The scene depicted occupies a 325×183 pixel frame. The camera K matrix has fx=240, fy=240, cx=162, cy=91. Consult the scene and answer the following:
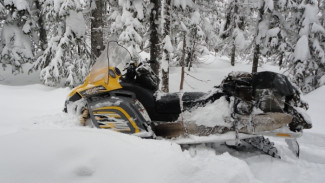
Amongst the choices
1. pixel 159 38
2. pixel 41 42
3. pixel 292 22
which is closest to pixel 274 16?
pixel 292 22

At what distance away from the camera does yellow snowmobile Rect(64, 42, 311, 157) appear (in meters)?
3.47

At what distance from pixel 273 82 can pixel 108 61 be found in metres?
2.51

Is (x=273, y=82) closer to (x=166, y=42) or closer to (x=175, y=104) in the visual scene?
(x=175, y=104)

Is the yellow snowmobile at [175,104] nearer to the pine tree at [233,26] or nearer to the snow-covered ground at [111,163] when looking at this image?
the snow-covered ground at [111,163]

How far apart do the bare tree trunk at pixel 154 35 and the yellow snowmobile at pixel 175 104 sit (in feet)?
16.0

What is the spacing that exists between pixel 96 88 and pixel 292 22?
13.2m

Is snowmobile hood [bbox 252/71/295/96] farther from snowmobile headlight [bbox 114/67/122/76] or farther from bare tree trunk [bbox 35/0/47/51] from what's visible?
bare tree trunk [bbox 35/0/47/51]

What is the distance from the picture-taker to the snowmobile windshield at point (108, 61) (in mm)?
3869

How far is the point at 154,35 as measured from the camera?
910 centimetres

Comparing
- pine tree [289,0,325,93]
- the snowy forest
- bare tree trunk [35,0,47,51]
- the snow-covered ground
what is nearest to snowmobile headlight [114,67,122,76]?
the snow-covered ground

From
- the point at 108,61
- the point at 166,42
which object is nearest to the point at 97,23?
the point at 166,42

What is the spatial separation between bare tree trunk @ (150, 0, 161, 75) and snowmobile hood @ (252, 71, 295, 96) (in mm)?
5697

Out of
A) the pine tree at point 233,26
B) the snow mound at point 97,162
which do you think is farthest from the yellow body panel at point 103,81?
the pine tree at point 233,26

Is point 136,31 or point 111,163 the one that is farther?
point 136,31
